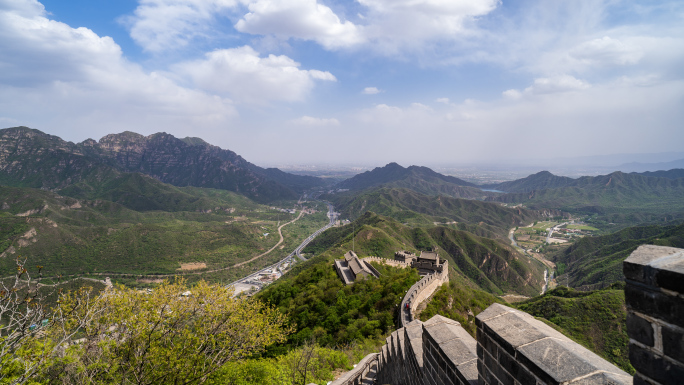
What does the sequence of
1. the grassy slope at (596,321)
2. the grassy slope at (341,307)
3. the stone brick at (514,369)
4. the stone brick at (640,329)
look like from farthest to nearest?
the grassy slope at (596,321) → the grassy slope at (341,307) → the stone brick at (514,369) → the stone brick at (640,329)

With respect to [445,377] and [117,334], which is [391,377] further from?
[117,334]

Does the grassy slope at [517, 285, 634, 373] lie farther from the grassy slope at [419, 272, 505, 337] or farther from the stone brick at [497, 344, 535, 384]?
the stone brick at [497, 344, 535, 384]

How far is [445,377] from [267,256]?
126 meters

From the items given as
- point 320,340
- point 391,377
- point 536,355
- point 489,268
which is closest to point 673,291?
point 536,355

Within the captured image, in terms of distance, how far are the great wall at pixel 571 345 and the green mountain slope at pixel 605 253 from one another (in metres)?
100

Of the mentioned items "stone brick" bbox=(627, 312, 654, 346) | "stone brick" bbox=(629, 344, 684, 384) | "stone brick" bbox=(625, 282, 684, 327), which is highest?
"stone brick" bbox=(625, 282, 684, 327)

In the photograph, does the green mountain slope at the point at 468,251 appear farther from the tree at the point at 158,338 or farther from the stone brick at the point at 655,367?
the stone brick at the point at 655,367

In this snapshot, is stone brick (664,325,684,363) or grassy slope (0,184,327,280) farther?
grassy slope (0,184,327,280)

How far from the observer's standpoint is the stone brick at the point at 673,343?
239 cm

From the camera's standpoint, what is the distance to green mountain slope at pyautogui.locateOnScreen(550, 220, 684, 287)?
82.8 m

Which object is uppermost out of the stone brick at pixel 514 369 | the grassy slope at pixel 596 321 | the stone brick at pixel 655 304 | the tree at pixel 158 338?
the stone brick at pixel 655 304

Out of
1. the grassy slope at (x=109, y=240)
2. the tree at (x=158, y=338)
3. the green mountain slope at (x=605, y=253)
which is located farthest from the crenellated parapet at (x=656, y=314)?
the grassy slope at (x=109, y=240)

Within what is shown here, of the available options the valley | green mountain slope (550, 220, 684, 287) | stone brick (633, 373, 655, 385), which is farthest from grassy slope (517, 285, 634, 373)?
stone brick (633, 373, 655, 385)

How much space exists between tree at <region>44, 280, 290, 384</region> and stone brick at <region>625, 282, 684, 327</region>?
538 inches
